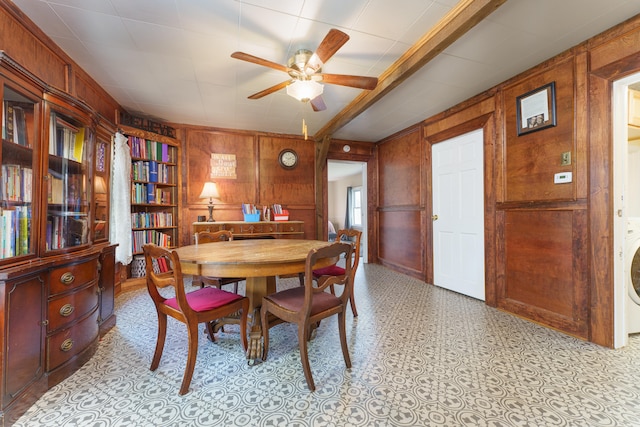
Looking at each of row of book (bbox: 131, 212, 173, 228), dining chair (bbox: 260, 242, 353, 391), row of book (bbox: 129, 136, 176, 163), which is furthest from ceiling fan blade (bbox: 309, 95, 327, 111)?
row of book (bbox: 131, 212, 173, 228)

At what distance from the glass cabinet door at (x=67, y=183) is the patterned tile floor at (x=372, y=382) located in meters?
0.91

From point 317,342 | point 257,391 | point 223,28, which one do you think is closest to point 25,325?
point 257,391

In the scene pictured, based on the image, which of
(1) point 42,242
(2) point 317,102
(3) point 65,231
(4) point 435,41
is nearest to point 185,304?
(1) point 42,242

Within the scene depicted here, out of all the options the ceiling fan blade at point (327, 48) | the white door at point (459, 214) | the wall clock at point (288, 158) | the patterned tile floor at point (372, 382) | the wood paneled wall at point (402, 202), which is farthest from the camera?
the wall clock at point (288, 158)

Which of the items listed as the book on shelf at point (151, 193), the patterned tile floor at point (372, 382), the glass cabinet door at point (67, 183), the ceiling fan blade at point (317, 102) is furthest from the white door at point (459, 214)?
the book on shelf at point (151, 193)

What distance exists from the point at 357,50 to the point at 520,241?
2392mm

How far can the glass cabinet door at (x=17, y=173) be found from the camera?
1.36 m

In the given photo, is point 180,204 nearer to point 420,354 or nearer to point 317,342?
point 317,342

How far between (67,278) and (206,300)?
895 millimetres

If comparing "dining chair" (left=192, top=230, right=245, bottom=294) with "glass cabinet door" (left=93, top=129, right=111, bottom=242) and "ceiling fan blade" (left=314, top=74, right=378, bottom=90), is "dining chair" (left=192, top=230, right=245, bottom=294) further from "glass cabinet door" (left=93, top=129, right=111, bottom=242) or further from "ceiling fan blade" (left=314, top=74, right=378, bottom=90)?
"ceiling fan blade" (left=314, top=74, right=378, bottom=90)

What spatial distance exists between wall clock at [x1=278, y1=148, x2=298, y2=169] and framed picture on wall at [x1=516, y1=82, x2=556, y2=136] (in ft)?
10.5

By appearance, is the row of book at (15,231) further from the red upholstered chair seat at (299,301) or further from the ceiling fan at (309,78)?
the ceiling fan at (309,78)

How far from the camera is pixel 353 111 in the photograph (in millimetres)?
3152

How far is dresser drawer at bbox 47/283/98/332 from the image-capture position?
1536mm
